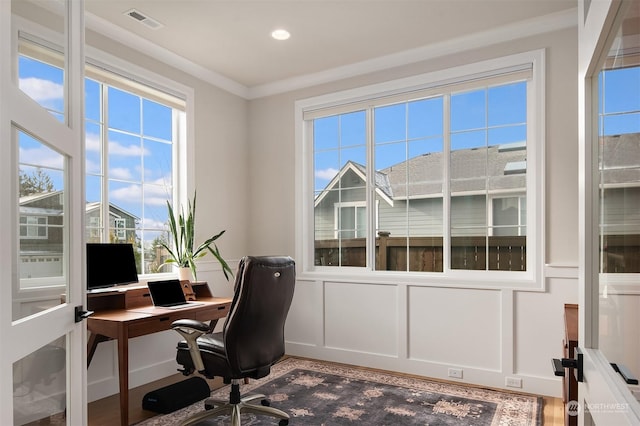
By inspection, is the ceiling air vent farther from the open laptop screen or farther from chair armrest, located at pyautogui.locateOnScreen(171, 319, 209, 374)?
chair armrest, located at pyautogui.locateOnScreen(171, 319, 209, 374)

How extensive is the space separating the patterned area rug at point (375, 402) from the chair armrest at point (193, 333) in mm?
494

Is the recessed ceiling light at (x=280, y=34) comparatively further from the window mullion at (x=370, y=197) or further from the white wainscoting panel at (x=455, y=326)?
the white wainscoting panel at (x=455, y=326)

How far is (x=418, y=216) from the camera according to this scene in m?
3.89

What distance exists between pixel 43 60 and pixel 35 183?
0.39 m

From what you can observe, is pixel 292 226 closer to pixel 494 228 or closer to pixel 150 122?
pixel 150 122

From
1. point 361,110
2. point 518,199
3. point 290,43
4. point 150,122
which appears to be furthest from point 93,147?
point 518,199

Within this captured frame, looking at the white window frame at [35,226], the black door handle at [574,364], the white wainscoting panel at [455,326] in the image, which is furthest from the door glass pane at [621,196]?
the white wainscoting panel at [455,326]

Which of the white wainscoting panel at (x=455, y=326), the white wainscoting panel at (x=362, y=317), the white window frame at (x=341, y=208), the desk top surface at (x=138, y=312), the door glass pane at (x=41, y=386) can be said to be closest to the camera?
the door glass pane at (x=41, y=386)

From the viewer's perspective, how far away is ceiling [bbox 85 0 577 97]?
3.00 m

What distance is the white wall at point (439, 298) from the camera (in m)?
3.18

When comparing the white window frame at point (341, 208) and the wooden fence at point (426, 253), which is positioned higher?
the white window frame at point (341, 208)

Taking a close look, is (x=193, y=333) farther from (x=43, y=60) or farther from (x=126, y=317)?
(x=43, y=60)

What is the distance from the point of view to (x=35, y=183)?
1274mm

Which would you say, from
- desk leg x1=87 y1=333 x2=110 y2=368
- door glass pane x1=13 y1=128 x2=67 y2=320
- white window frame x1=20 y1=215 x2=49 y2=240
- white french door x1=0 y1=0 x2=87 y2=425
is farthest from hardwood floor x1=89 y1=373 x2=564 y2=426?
white window frame x1=20 y1=215 x2=49 y2=240
